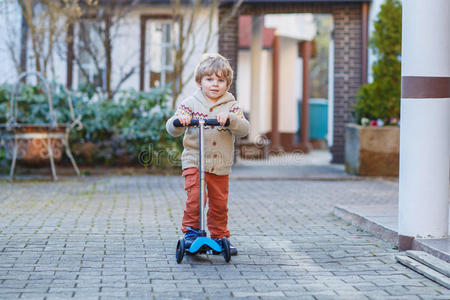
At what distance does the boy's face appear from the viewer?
186 inches

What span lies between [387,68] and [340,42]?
9.21ft

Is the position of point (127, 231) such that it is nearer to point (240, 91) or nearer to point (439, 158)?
point (439, 158)

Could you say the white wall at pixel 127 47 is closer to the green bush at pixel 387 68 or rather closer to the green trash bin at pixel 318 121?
the green bush at pixel 387 68

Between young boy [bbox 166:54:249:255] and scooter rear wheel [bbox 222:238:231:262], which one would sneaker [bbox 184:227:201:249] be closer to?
young boy [bbox 166:54:249:255]

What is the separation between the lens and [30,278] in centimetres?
408

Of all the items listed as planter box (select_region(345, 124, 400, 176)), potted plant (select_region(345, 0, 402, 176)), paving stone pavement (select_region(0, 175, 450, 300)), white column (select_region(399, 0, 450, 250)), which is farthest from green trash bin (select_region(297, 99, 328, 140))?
white column (select_region(399, 0, 450, 250))

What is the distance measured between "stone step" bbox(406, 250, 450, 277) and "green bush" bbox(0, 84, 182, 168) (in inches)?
273

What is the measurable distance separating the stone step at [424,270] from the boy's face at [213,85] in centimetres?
167


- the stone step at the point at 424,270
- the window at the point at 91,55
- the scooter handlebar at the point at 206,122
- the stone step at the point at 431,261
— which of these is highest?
the window at the point at 91,55

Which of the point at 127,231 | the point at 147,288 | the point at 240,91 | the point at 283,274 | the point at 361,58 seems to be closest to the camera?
the point at 147,288

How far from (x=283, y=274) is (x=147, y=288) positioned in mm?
912

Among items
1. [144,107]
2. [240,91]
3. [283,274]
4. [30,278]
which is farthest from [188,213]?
[240,91]

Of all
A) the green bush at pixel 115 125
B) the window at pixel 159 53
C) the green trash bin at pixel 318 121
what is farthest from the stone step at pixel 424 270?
the green trash bin at pixel 318 121

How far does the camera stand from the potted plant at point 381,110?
10.6 meters
